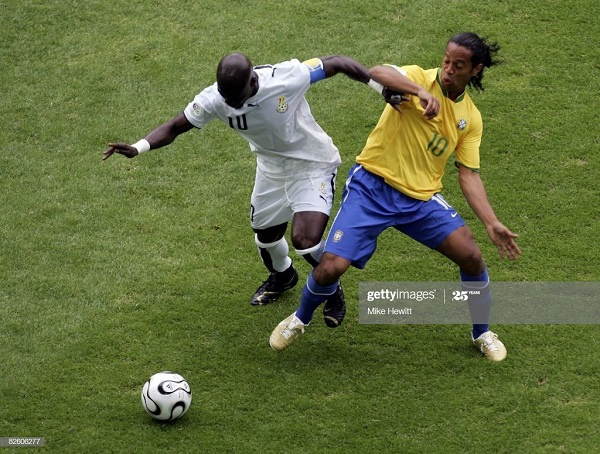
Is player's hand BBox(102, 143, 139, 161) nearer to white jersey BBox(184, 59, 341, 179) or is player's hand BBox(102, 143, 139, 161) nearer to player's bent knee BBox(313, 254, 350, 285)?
white jersey BBox(184, 59, 341, 179)

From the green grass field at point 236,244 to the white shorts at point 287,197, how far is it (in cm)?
96

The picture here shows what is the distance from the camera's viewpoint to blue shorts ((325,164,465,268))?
27.7 feet

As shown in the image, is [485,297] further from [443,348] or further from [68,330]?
[68,330]

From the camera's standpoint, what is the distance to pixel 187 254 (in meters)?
10.1

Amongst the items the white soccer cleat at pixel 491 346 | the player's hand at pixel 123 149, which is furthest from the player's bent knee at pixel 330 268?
the player's hand at pixel 123 149

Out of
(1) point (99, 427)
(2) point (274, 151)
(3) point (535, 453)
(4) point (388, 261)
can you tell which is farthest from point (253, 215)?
(3) point (535, 453)

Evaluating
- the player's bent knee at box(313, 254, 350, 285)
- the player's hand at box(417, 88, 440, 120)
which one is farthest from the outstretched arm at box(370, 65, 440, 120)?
the player's bent knee at box(313, 254, 350, 285)

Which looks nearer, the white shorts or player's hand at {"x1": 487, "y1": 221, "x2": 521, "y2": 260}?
player's hand at {"x1": 487, "y1": 221, "x2": 521, "y2": 260}

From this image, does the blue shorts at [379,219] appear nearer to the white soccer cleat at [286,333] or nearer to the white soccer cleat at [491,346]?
the white soccer cleat at [286,333]

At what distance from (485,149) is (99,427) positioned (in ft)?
16.2

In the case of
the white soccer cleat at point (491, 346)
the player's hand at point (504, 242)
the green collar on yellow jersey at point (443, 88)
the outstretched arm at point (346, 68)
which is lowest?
the white soccer cleat at point (491, 346)

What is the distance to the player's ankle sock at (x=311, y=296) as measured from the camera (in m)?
8.57

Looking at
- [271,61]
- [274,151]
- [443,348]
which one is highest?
[274,151]

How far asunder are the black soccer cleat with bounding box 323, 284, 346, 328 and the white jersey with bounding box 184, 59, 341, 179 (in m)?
1.03
